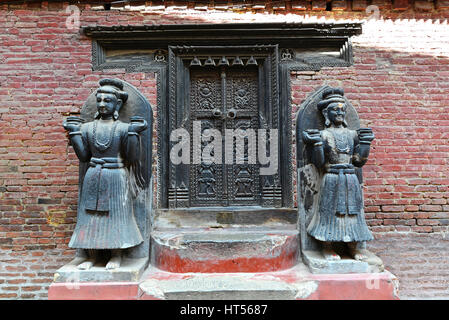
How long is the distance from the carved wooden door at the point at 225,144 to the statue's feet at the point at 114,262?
54.9 inches

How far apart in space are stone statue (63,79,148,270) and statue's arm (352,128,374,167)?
223 cm

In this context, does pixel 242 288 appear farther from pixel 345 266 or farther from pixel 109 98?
pixel 109 98

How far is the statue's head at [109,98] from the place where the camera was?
10.1ft

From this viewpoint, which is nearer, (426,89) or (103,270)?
(103,270)

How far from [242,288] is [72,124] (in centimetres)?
231

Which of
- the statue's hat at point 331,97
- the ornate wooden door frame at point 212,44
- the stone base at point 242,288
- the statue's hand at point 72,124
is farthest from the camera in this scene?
the ornate wooden door frame at point 212,44

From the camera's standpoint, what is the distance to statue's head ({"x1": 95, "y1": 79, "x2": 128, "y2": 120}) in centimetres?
307

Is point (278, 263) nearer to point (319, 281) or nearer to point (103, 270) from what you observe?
point (319, 281)

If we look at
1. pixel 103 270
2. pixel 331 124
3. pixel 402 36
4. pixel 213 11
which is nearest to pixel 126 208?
pixel 103 270

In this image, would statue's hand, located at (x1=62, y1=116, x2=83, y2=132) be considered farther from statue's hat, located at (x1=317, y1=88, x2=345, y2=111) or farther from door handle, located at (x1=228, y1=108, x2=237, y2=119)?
statue's hat, located at (x1=317, y1=88, x2=345, y2=111)

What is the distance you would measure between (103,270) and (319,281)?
2049mm

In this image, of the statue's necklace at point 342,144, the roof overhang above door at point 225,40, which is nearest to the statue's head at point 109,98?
the roof overhang above door at point 225,40

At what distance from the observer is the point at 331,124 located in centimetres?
333

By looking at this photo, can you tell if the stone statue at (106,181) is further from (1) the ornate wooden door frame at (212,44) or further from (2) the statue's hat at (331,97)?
(2) the statue's hat at (331,97)
